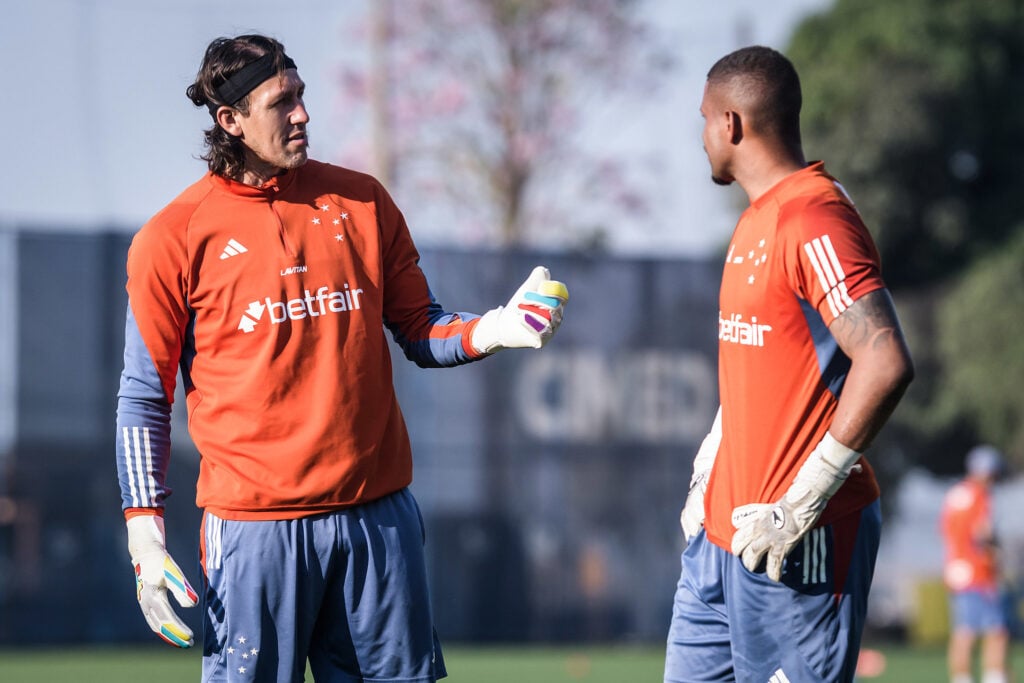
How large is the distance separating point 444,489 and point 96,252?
Answer: 3744 mm

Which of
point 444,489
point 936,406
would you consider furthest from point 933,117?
point 444,489

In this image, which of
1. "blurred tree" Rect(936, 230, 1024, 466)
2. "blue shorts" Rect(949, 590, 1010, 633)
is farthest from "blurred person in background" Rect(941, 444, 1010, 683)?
"blurred tree" Rect(936, 230, 1024, 466)

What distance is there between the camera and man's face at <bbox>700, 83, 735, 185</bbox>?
3750mm

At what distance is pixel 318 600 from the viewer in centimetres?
333

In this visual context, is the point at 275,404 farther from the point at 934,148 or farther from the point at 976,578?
the point at 934,148

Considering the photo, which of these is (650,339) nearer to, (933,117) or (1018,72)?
(933,117)

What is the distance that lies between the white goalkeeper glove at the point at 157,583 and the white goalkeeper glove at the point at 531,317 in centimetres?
95

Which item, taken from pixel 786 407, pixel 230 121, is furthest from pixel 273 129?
pixel 786 407

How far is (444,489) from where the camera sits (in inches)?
507

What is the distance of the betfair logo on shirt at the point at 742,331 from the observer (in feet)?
11.7

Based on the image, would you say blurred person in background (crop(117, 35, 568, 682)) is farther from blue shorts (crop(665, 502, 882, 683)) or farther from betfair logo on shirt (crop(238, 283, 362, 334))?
blue shorts (crop(665, 502, 882, 683))

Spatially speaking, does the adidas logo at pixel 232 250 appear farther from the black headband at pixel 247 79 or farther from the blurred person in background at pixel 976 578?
the blurred person in background at pixel 976 578

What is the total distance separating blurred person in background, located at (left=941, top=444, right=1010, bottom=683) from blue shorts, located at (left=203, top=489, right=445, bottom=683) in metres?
7.99

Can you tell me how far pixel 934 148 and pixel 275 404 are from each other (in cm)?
1730
